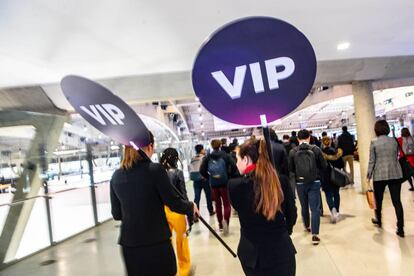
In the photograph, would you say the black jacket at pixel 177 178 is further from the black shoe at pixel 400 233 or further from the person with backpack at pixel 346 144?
the person with backpack at pixel 346 144

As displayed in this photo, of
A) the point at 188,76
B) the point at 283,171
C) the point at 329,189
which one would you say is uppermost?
the point at 188,76

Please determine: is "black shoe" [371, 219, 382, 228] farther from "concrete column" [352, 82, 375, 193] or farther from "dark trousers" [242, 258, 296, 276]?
"dark trousers" [242, 258, 296, 276]

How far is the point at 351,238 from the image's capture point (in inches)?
165

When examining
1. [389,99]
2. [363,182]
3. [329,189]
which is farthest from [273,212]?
[389,99]

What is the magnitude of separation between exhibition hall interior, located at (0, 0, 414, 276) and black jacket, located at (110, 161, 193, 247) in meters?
0.03

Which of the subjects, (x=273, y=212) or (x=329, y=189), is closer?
(x=273, y=212)

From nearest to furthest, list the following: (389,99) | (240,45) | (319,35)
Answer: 1. (240,45)
2. (319,35)
3. (389,99)

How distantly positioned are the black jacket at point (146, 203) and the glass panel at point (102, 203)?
567cm

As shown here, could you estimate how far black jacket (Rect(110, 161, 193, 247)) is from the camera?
1.70m

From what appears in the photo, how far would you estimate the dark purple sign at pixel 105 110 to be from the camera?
1602 millimetres

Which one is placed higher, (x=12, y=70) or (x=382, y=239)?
(x=12, y=70)

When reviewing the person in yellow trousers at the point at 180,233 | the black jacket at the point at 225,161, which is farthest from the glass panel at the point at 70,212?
the person in yellow trousers at the point at 180,233

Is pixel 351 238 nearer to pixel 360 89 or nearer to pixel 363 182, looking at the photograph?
pixel 363 182

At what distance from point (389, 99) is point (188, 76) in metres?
13.2
